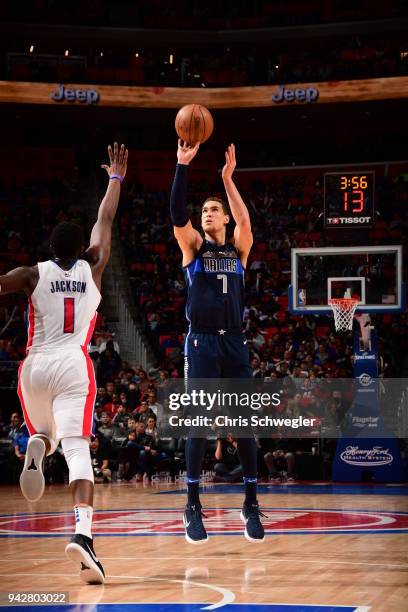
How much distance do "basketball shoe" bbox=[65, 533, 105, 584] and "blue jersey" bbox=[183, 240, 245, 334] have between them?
86.4 inches

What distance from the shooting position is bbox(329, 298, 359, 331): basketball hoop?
50.3 ft

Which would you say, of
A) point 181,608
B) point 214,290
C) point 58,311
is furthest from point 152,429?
point 181,608

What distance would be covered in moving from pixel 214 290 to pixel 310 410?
9219 millimetres

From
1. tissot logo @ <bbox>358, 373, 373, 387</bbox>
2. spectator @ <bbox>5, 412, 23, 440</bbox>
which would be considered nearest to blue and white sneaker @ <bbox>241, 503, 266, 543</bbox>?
tissot logo @ <bbox>358, 373, 373, 387</bbox>

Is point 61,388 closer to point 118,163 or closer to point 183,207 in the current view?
point 118,163

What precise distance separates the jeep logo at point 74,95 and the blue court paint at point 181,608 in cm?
1880

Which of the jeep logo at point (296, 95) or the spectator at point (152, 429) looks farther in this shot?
the jeep logo at point (296, 95)

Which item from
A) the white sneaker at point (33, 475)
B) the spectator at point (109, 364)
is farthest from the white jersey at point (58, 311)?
the spectator at point (109, 364)

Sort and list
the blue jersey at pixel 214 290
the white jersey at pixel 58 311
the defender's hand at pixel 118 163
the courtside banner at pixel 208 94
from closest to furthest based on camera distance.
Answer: the white jersey at pixel 58 311 < the defender's hand at pixel 118 163 < the blue jersey at pixel 214 290 < the courtside banner at pixel 208 94

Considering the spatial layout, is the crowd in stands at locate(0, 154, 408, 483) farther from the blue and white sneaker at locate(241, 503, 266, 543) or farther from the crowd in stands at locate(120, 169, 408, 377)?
the blue and white sneaker at locate(241, 503, 266, 543)

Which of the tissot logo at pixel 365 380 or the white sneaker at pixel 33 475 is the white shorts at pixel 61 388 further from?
the tissot logo at pixel 365 380

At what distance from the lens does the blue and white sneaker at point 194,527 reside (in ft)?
23.1

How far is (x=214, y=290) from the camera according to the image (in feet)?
23.9

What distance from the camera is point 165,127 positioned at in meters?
25.8
